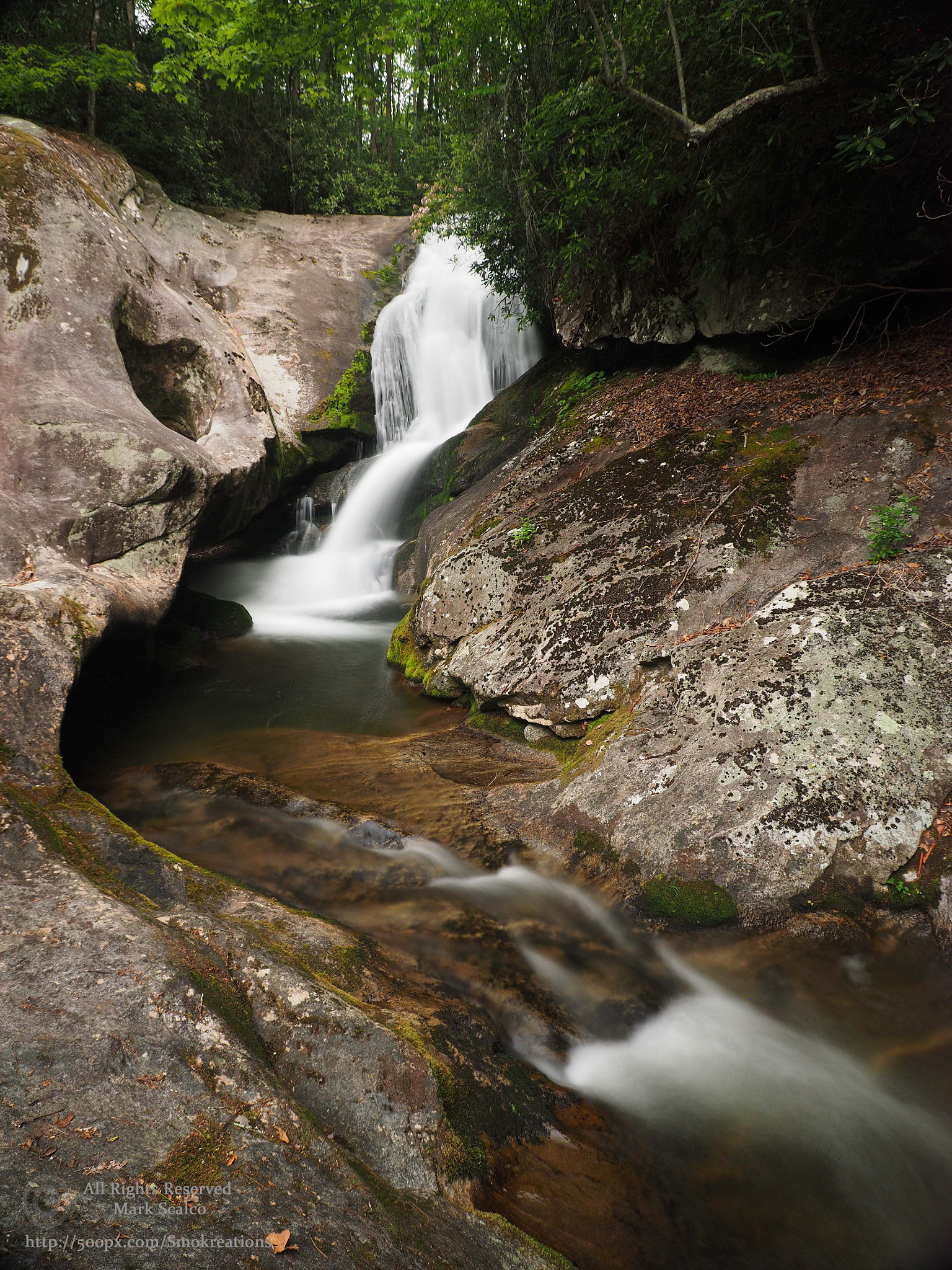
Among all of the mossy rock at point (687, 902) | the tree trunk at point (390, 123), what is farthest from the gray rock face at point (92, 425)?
the tree trunk at point (390, 123)

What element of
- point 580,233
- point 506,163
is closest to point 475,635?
point 580,233

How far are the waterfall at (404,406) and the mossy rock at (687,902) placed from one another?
7441 mm

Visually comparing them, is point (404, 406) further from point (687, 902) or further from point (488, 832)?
point (687, 902)

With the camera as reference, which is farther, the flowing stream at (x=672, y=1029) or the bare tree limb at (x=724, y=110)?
the bare tree limb at (x=724, y=110)

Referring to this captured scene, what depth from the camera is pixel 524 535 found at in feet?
22.5

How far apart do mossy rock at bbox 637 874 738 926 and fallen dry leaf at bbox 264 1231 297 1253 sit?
260cm

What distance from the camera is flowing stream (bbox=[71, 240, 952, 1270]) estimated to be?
2180 millimetres

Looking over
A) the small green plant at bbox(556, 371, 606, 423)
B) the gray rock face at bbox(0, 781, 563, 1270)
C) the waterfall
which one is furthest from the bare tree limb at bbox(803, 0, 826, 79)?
the gray rock face at bbox(0, 781, 563, 1270)

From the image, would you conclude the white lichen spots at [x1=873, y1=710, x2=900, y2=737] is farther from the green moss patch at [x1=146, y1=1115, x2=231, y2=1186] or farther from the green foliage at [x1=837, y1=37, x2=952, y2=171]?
the green foliage at [x1=837, y1=37, x2=952, y2=171]

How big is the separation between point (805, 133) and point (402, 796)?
721 cm

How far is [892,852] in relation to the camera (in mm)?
3445

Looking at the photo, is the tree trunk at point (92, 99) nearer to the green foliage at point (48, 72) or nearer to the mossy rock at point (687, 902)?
the green foliage at point (48, 72)

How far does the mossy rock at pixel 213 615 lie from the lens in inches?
367

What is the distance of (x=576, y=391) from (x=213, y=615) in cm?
667
